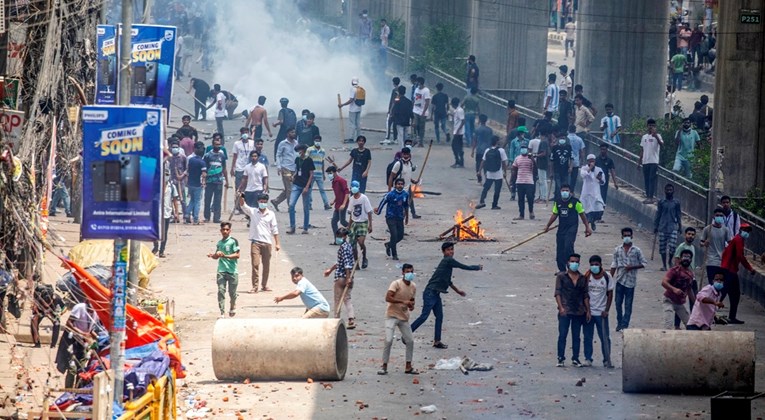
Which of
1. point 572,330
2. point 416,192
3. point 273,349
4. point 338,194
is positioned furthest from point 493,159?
point 273,349

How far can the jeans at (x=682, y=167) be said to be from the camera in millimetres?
31250

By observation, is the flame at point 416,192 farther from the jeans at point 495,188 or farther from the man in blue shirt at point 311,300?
the man in blue shirt at point 311,300

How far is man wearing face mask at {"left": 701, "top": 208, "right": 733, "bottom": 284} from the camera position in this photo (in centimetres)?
2339

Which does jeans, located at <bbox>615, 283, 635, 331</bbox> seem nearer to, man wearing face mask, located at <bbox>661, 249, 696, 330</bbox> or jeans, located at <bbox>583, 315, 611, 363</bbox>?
man wearing face mask, located at <bbox>661, 249, 696, 330</bbox>

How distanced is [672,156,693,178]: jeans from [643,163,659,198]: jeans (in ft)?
1.96

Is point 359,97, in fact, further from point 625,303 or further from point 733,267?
point 625,303

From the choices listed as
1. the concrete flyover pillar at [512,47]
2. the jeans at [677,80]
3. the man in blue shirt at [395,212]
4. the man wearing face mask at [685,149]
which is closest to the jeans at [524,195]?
the man wearing face mask at [685,149]

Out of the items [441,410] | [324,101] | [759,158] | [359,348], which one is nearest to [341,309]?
[359,348]

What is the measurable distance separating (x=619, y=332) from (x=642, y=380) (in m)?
3.65

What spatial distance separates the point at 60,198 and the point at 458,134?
9773 mm

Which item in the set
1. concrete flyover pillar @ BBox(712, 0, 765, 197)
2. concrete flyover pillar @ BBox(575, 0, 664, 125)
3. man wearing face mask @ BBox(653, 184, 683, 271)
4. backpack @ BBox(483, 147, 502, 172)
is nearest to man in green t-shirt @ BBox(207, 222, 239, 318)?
man wearing face mask @ BBox(653, 184, 683, 271)

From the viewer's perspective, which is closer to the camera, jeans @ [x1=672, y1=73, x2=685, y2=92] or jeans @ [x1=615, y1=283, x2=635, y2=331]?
jeans @ [x1=615, y1=283, x2=635, y2=331]

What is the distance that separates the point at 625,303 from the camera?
71.3 ft

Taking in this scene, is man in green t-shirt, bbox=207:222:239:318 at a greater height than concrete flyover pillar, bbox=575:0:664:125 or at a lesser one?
lesser
